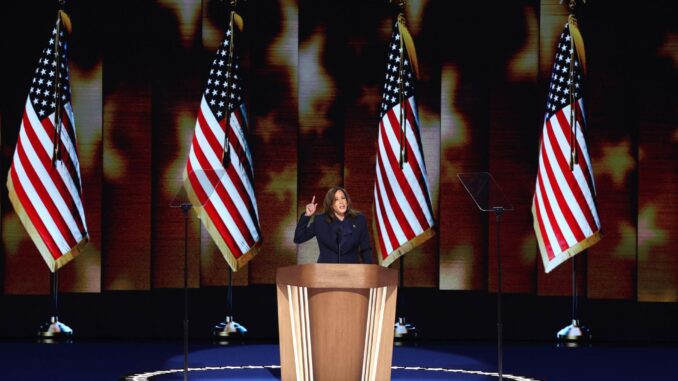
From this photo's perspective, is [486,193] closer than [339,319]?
No

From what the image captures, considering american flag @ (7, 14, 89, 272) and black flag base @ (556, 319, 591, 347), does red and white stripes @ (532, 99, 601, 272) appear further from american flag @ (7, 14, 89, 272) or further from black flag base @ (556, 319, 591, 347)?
american flag @ (7, 14, 89, 272)

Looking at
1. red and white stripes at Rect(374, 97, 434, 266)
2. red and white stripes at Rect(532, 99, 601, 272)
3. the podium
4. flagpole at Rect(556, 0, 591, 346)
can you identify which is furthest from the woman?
flagpole at Rect(556, 0, 591, 346)

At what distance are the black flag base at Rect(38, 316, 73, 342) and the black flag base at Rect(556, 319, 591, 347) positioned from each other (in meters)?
4.26

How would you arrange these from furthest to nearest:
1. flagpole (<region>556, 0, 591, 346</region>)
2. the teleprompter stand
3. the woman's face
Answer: flagpole (<region>556, 0, 591, 346</region>) → the woman's face → the teleprompter stand

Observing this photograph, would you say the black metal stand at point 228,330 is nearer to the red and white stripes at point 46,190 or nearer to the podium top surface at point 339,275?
the red and white stripes at point 46,190

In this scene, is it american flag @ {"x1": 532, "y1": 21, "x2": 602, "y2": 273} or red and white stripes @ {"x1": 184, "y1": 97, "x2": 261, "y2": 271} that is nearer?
american flag @ {"x1": 532, "y1": 21, "x2": 602, "y2": 273}

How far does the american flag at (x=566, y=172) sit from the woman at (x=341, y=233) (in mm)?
2546

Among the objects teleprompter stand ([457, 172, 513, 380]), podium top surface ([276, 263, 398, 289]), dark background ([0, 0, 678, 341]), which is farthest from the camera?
dark background ([0, 0, 678, 341])

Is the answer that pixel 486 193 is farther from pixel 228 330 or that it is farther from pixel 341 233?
pixel 228 330

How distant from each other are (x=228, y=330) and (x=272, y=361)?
1283 mm

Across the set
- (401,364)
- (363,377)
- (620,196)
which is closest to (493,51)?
(620,196)

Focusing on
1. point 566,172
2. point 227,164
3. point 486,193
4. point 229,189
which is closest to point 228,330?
point 229,189

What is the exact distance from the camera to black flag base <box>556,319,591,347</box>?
8.41 metres

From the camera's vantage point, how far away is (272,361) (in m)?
7.39
